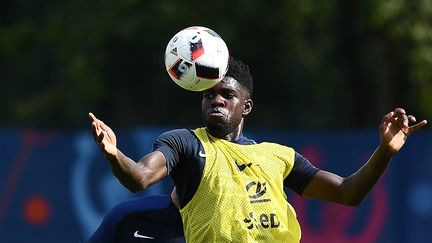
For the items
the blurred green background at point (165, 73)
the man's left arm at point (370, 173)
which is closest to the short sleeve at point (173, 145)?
the man's left arm at point (370, 173)

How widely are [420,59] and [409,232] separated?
219 inches

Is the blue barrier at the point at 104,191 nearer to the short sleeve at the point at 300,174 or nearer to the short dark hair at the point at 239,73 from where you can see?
the short sleeve at the point at 300,174

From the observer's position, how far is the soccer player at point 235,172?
6.07m

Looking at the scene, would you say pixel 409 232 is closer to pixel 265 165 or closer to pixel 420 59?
pixel 420 59

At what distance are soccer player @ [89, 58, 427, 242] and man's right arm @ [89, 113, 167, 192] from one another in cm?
1

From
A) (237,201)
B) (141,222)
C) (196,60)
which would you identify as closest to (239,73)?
(196,60)

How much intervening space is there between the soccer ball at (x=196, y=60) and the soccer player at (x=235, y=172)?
15 centimetres

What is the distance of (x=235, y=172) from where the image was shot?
6199 mm

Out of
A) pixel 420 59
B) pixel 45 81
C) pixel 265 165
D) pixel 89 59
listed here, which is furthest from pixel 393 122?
pixel 45 81

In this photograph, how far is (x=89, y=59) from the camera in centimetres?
2080

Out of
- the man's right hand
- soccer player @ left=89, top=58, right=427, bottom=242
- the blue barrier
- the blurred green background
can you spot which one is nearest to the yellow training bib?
soccer player @ left=89, top=58, right=427, bottom=242

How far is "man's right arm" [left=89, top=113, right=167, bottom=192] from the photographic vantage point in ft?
17.9

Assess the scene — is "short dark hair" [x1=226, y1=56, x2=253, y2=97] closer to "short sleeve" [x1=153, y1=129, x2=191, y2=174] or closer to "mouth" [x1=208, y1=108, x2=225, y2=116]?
"mouth" [x1=208, y1=108, x2=225, y2=116]

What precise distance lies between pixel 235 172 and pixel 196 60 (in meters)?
0.70
